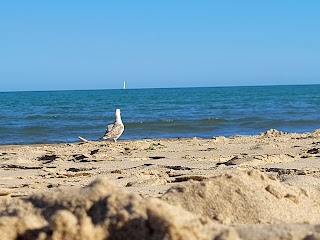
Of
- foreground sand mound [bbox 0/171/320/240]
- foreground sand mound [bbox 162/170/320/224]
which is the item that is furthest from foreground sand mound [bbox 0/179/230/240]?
foreground sand mound [bbox 162/170/320/224]

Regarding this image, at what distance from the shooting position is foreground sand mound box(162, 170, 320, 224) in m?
2.58

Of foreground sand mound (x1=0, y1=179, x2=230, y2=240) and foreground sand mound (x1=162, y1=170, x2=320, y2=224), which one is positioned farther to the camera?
foreground sand mound (x1=162, y1=170, x2=320, y2=224)

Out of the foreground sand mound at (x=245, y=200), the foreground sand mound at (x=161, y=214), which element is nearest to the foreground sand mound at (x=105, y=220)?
the foreground sand mound at (x=161, y=214)

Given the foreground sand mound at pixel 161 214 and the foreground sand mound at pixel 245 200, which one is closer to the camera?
the foreground sand mound at pixel 161 214

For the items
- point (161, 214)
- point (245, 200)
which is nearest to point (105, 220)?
point (161, 214)

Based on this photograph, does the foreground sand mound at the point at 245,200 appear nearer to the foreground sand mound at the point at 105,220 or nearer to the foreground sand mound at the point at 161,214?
the foreground sand mound at the point at 161,214

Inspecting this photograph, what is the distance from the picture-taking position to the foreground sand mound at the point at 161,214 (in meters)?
1.90

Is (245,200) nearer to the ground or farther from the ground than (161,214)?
nearer to the ground

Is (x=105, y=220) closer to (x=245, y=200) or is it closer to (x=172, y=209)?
(x=172, y=209)

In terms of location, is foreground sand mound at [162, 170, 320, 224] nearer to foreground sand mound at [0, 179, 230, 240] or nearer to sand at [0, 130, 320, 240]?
sand at [0, 130, 320, 240]

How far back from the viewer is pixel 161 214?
6.19ft

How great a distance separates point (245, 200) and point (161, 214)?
2.98 feet

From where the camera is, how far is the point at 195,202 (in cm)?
266

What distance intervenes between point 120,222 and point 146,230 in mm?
110
